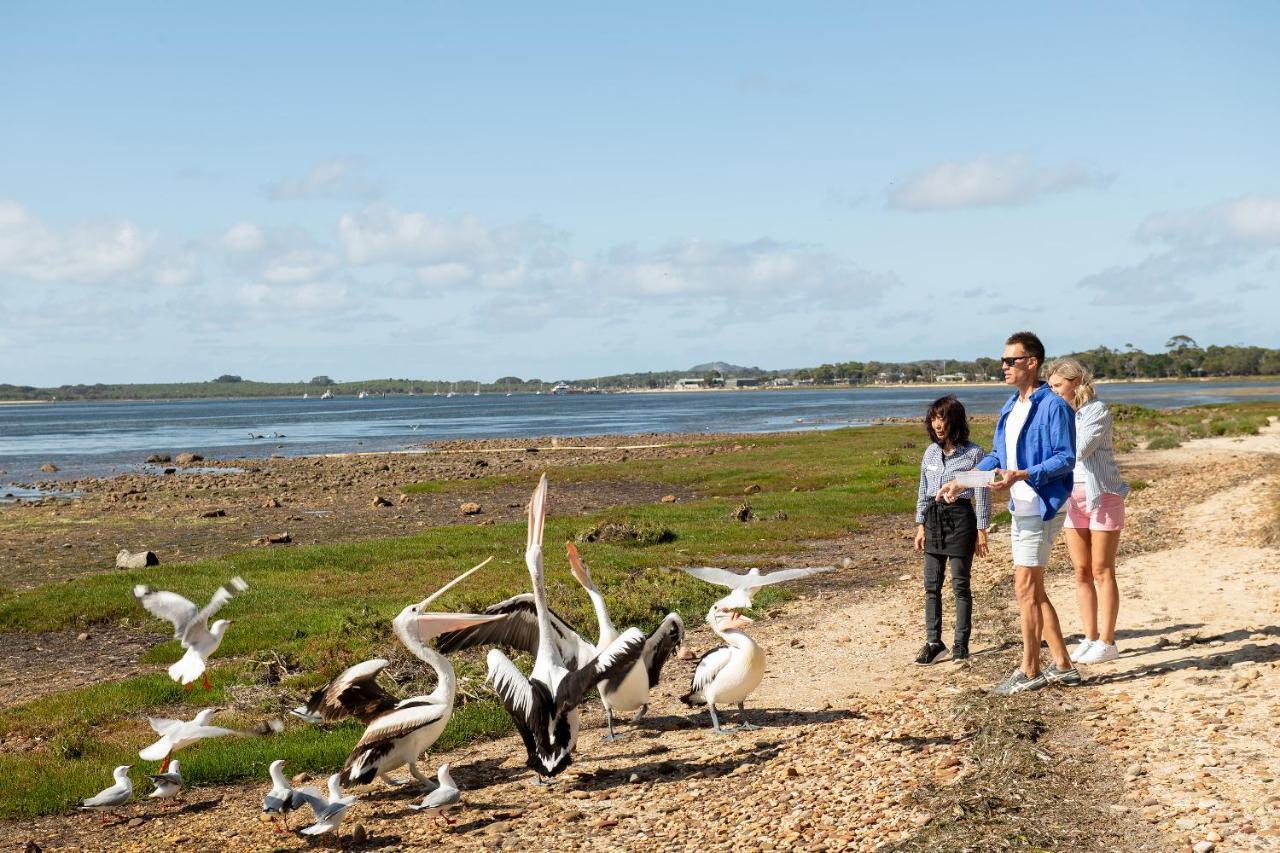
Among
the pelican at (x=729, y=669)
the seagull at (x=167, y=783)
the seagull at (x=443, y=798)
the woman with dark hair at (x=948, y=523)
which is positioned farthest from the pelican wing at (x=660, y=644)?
the seagull at (x=167, y=783)

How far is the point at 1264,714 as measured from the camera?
7715 millimetres

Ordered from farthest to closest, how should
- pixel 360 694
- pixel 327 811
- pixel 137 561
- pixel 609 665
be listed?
pixel 137 561, pixel 360 694, pixel 609 665, pixel 327 811

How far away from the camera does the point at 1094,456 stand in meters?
9.35

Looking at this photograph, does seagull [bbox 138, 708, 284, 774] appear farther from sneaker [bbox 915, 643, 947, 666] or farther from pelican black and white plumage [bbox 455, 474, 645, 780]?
sneaker [bbox 915, 643, 947, 666]

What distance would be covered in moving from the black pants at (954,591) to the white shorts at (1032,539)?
1889mm

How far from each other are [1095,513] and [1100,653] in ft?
4.49

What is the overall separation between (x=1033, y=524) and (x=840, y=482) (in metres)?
25.0

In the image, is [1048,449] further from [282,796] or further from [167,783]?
[167,783]

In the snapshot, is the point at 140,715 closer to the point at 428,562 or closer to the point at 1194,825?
the point at 428,562

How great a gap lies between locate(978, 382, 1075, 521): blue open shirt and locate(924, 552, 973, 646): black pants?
2.15m

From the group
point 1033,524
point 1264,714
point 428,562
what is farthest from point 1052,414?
point 428,562

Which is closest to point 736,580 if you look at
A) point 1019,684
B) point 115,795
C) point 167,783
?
point 1019,684

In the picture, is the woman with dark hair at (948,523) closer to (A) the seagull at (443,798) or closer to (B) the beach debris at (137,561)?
(A) the seagull at (443,798)

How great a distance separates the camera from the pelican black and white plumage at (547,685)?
25.8 feet
